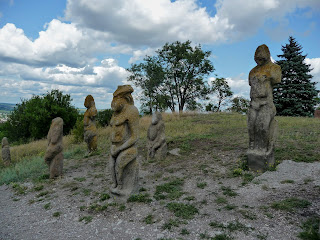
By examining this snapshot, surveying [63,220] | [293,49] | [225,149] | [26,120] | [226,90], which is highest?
[293,49]

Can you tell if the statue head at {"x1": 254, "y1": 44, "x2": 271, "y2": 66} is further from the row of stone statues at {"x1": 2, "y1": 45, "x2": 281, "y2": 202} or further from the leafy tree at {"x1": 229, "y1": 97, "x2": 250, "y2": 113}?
the leafy tree at {"x1": 229, "y1": 97, "x2": 250, "y2": 113}

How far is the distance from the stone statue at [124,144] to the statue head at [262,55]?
12.8 feet

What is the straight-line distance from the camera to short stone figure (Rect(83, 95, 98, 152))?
1060cm

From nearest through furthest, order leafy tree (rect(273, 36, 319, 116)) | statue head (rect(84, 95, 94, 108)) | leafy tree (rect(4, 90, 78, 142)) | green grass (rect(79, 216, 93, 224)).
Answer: green grass (rect(79, 216, 93, 224)) → statue head (rect(84, 95, 94, 108)) → leafy tree (rect(4, 90, 78, 142)) → leafy tree (rect(273, 36, 319, 116))

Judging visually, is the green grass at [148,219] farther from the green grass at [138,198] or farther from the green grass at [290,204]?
the green grass at [290,204]

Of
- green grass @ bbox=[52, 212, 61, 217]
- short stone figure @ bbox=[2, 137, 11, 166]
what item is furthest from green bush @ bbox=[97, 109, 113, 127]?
green grass @ bbox=[52, 212, 61, 217]

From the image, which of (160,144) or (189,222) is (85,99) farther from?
(189,222)

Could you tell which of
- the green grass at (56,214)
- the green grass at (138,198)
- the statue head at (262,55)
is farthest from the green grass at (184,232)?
the statue head at (262,55)

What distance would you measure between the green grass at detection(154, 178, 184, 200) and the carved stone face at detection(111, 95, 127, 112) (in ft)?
7.43

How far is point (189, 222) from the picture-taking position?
4.44 metres

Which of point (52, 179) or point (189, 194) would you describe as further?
point (52, 179)

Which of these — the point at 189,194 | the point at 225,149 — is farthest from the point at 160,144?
the point at 189,194

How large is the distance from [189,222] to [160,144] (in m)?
4.66

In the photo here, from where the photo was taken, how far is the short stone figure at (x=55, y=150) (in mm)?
7363
